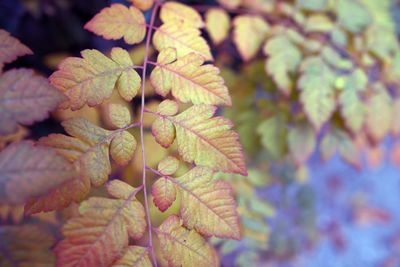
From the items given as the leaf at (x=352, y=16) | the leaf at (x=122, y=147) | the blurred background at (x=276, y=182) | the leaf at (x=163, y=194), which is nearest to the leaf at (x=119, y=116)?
the leaf at (x=122, y=147)

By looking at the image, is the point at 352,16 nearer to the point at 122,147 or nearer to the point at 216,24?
the point at 216,24

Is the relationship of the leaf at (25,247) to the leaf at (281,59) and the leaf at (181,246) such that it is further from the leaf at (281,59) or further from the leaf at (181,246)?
the leaf at (281,59)

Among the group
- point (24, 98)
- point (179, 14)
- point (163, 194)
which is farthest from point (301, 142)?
point (24, 98)

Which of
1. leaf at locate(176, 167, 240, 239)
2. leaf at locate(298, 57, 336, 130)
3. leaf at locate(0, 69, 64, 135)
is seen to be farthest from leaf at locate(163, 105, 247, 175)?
leaf at locate(298, 57, 336, 130)

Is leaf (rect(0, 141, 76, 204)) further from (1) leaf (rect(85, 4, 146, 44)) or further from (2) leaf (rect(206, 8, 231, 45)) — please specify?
(2) leaf (rect(206, 8, 231, 45))

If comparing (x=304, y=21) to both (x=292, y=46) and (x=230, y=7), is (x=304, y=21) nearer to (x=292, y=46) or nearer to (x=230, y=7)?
(x=292, y=46)
